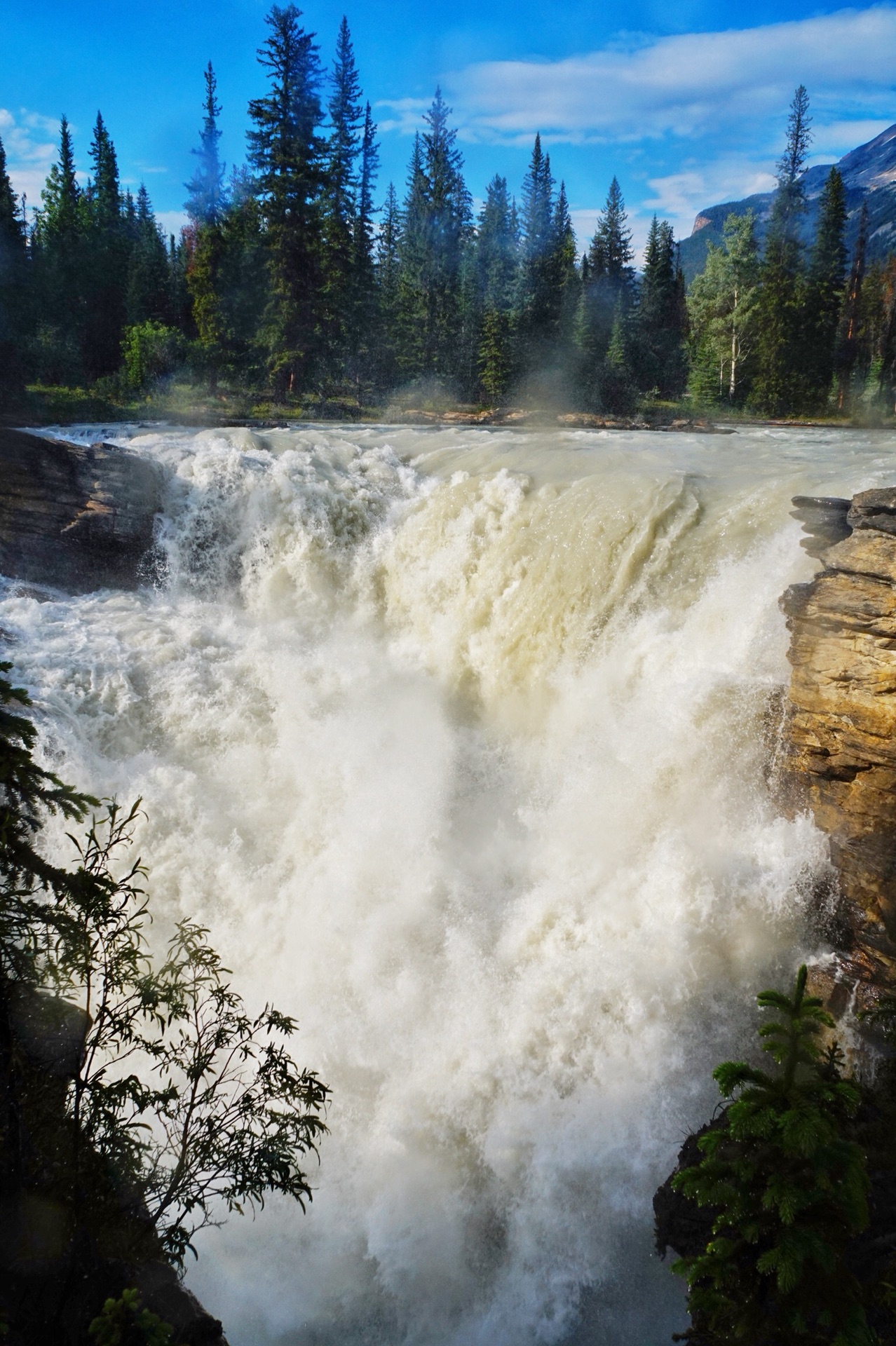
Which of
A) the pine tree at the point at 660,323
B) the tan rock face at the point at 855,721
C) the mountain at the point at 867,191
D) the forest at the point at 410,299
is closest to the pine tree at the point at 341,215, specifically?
the forest at the point at 410,299

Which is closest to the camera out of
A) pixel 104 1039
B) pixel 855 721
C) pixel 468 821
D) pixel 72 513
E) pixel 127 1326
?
pixel 127 1326

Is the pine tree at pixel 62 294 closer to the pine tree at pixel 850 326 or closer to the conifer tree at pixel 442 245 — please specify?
the conifer tree at pixel 442 245

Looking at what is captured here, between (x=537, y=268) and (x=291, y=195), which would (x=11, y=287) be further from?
(x=537, y=268)

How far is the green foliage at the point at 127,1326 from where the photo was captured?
3070 mm

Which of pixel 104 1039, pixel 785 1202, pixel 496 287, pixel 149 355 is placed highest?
pixel 496 287

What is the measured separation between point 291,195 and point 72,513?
68.0 feet

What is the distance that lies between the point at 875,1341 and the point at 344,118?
1795 inches

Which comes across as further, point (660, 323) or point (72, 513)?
point (660, 323)

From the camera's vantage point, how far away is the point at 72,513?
13250mm

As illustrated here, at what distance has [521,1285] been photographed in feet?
20.6

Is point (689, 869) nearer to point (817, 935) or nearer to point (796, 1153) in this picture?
point (817, 935)

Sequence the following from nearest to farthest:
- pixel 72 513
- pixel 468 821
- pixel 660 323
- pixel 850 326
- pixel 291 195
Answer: pixel 468 821, pixel 72 513, pixel 291 195, pixel 850 326, pixel 660 323

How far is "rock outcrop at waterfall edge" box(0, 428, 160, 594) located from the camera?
42.6ft

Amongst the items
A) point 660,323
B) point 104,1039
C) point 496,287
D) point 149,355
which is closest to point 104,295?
point 149,355
